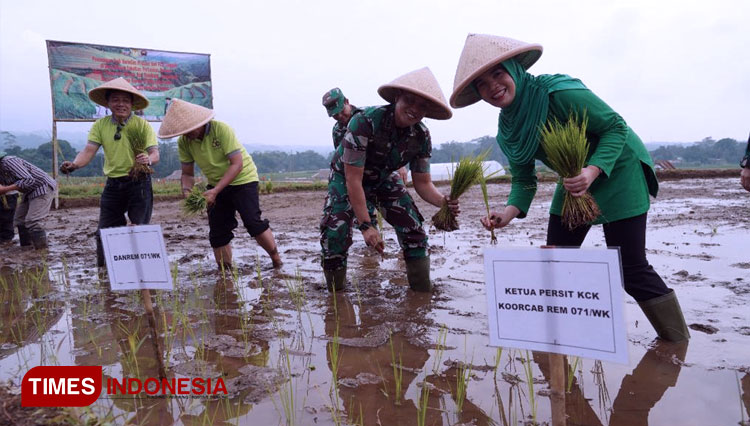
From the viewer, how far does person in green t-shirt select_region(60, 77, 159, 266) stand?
171 inches

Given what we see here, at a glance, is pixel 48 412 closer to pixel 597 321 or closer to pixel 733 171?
pixel 597 321

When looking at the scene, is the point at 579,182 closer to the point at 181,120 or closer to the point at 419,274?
the point at 419,274

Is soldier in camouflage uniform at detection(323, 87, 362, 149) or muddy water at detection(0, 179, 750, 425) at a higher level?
soldier in camouflage uniform at detection(323, 87, 362, 149)

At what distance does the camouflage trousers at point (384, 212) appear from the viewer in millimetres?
3547

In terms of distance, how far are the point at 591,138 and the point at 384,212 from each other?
1666mm

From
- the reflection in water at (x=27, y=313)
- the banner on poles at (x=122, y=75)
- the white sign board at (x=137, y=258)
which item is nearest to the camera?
the white sign board at (x=137, y=258)

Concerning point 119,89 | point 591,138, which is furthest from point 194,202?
point 591,138

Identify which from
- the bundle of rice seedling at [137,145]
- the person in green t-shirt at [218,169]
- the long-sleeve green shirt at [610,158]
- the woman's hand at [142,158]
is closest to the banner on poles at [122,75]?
the bundle of rice seedling at [137,145]

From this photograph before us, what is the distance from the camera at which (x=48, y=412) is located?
1.80m

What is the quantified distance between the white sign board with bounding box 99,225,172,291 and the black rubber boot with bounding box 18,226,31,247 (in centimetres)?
479

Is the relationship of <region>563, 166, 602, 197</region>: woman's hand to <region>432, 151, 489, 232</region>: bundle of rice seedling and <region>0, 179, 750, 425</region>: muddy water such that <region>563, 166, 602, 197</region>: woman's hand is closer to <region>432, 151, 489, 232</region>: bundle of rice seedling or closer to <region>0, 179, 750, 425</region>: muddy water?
<region>0, 179, 750, 425</region>: muddy water

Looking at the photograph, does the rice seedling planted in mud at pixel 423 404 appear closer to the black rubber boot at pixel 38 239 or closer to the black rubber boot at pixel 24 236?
the black rubber boot at pixel 38 239

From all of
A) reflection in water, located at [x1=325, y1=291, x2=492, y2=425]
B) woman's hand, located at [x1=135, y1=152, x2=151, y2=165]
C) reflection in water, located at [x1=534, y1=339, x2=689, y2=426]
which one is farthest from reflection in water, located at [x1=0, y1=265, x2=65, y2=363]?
reflection in water, located at [x1=534, y1=339, x2=689, y2=426]

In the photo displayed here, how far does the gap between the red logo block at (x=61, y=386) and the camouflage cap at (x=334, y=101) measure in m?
2.75
